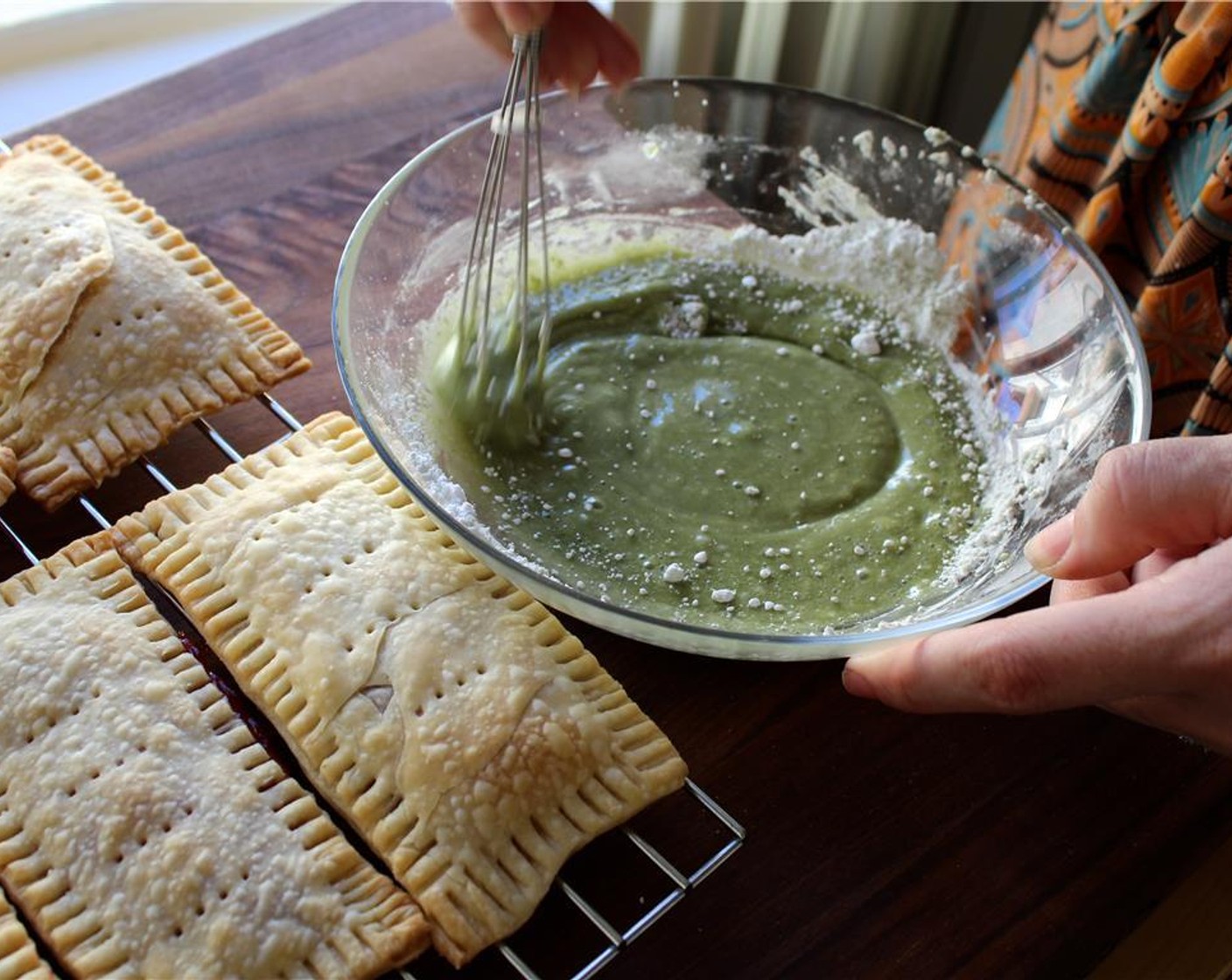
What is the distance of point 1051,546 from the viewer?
0.93 m

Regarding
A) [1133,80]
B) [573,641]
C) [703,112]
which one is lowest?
[573,641]

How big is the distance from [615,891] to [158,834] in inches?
12.4

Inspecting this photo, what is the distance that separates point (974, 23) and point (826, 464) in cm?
140

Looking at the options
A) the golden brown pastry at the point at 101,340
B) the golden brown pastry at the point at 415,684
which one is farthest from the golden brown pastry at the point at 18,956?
the golden brown pastry at the point at 101,340

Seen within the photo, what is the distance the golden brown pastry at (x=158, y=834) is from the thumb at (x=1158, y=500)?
54cm

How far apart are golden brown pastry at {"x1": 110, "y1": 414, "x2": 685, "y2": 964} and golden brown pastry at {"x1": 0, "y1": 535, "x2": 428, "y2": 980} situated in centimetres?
3

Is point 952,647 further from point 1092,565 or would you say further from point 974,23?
point 974,23

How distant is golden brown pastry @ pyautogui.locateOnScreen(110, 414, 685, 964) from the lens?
2.77 feet

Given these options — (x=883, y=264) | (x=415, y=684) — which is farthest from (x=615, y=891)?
(x=883, y=264)

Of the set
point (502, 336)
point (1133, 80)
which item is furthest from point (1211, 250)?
point (502, 336)

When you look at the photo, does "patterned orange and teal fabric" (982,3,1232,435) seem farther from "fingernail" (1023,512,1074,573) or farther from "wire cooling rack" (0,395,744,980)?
"wire cooling rack" (0,395,744,980)

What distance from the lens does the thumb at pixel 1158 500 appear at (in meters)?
0.84

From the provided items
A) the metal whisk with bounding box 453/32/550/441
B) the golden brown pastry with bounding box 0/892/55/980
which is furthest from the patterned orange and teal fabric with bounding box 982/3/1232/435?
the golden brown pastry with bounding box 0/892/55/980

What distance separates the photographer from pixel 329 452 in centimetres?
105
